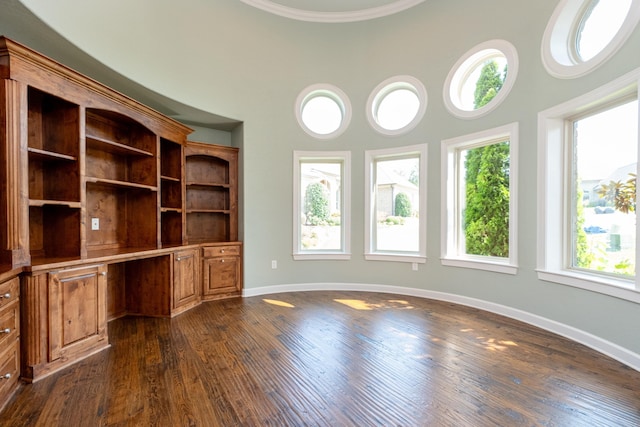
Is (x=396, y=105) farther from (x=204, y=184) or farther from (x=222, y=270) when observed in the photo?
(x=222, y=270)

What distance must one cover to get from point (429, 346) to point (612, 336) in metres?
1.45

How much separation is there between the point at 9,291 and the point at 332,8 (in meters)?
4.60

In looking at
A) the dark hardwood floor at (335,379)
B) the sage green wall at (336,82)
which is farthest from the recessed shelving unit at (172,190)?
the dark hardwood floor at (335,379)

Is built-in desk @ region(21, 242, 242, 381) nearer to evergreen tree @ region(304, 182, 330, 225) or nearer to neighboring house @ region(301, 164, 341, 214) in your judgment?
evergreen tree @ region(304, 182, 330, 225)

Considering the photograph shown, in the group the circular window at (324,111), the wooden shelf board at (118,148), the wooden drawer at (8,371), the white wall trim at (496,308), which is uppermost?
the circular window at (324,111)

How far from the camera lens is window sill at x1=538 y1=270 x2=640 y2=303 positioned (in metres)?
2.25

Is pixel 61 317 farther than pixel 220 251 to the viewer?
No

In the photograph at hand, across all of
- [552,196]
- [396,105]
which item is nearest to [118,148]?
[396,105]

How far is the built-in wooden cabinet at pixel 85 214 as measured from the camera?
6.60ft

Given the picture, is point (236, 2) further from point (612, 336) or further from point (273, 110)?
point (612, 336)

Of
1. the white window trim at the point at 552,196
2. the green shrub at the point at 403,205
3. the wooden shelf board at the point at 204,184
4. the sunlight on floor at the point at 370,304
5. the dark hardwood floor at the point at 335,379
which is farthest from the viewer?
the green shrub at the point at 403,205

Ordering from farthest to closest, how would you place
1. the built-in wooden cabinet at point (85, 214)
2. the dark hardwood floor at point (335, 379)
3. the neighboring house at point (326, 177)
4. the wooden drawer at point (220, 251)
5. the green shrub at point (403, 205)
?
the neighboring house at point (326, 177)
the green shrub at point (403, 205)
the wooden drawer at point (220, 251)
the built-in wooden cabinet at point (85, 214)
the dark hardwood floor at point (335, 379)

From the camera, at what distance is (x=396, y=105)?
4.32 meters

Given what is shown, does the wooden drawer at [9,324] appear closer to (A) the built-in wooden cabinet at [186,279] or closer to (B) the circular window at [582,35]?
(A) the built-in wooden cabinet at [186,279]
